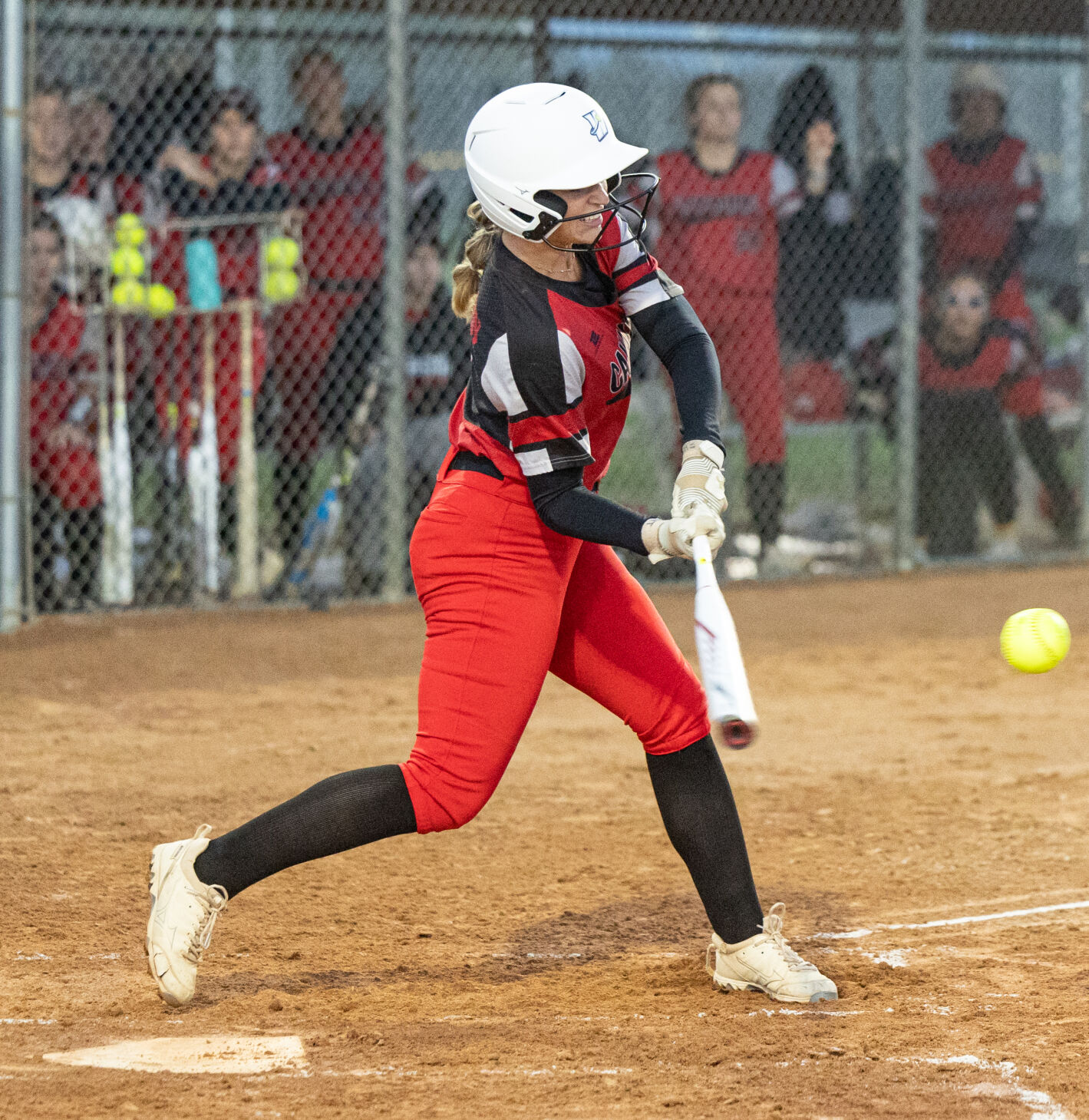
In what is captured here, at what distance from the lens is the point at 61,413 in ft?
26.0

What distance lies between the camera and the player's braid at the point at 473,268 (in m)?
3.34

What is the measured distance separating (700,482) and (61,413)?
5.63 m

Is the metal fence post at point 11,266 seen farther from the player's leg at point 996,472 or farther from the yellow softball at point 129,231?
the player's leg at point 996,472

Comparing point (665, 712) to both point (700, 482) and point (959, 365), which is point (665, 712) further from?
point (959, 365)

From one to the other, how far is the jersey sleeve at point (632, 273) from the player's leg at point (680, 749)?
545 mm

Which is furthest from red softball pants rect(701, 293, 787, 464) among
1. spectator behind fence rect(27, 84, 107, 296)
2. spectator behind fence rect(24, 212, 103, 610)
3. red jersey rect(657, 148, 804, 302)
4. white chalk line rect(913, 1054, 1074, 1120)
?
white chalk line rect(913, 1054, 1074, 1120)

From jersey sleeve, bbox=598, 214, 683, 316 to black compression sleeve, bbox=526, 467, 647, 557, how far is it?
1.43ft

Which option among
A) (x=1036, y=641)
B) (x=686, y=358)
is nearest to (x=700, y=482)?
(x=686, y=358)

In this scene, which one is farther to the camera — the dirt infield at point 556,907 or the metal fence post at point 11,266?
the metal fence post at point 11,266

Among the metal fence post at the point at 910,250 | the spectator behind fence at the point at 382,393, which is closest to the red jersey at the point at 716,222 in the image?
the metal fence post at the point at 910,250

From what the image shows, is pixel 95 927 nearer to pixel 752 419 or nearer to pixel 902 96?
pixel 752 419

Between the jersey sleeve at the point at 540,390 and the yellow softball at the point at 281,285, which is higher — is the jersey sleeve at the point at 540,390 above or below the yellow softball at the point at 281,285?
below

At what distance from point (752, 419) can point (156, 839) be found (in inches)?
205

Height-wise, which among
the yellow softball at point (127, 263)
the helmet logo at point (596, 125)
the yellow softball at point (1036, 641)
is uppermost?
the helmet logo at point (596, 125)
